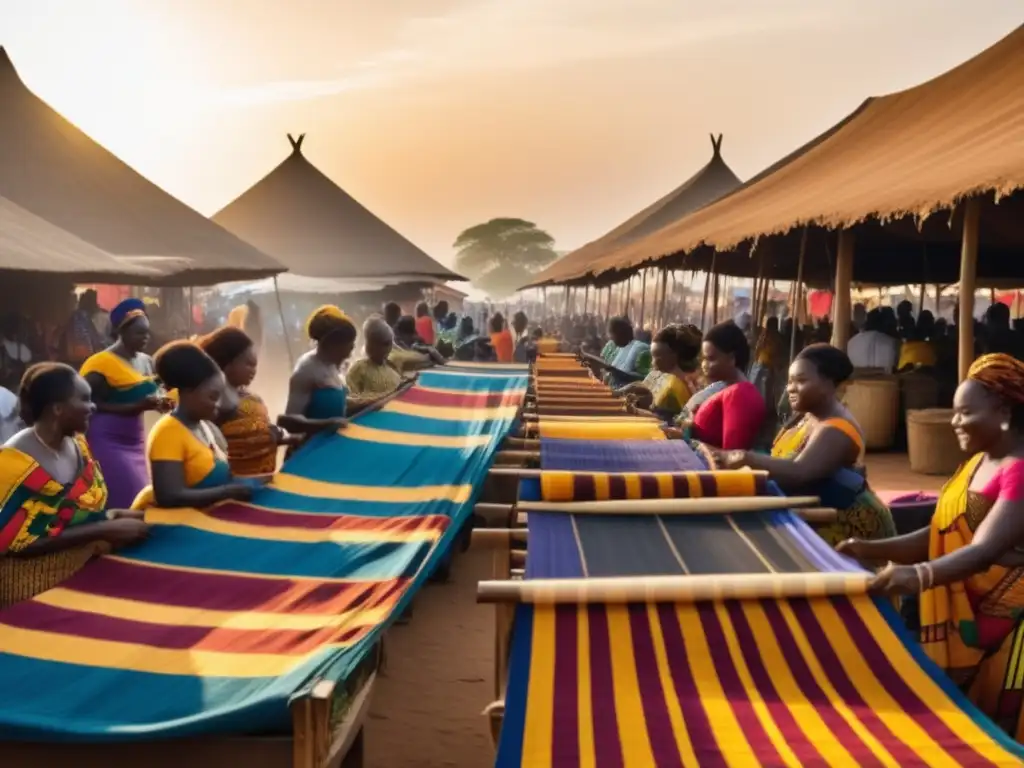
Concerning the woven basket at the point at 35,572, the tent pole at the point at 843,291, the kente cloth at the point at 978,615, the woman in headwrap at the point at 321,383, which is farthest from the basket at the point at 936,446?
the woven basket at the point at 35,572

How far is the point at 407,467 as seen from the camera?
14.1 ft

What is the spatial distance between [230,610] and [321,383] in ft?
7.74

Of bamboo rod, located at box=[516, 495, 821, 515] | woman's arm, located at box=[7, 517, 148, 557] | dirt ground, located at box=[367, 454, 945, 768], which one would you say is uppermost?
bamboo rod, located at box=[516, 495, 821, 515]

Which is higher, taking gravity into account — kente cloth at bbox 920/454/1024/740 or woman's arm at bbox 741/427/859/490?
woman's arm at bbox 741/427/859/490

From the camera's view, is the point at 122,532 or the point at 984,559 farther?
the point at 122,532

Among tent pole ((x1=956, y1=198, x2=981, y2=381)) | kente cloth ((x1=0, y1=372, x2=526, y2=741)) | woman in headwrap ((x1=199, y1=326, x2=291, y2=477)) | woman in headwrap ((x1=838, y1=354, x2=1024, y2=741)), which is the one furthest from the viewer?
tent pole ((x1=956, y1=198, x2=981, y2=381))

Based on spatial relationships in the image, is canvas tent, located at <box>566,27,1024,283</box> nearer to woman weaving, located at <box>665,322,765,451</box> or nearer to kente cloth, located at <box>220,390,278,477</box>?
woman weaving, located at <box>665,322,765,451</box>

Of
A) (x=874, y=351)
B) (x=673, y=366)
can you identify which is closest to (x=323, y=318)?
(x=673, y=366)

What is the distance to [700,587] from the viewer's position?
223 centimetres

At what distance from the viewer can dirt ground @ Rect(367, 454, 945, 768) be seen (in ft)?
12.3

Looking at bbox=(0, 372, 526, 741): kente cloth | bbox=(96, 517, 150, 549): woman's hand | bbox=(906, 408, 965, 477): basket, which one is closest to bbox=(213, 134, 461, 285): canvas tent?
bbox=(906, 408, 965, 477): basket

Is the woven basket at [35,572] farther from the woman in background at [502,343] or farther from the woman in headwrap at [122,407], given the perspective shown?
the woman in background at [502,343]

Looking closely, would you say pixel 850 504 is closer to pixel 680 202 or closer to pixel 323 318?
pixel 323 318

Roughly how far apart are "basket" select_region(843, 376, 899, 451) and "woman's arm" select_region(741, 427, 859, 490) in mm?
6080
